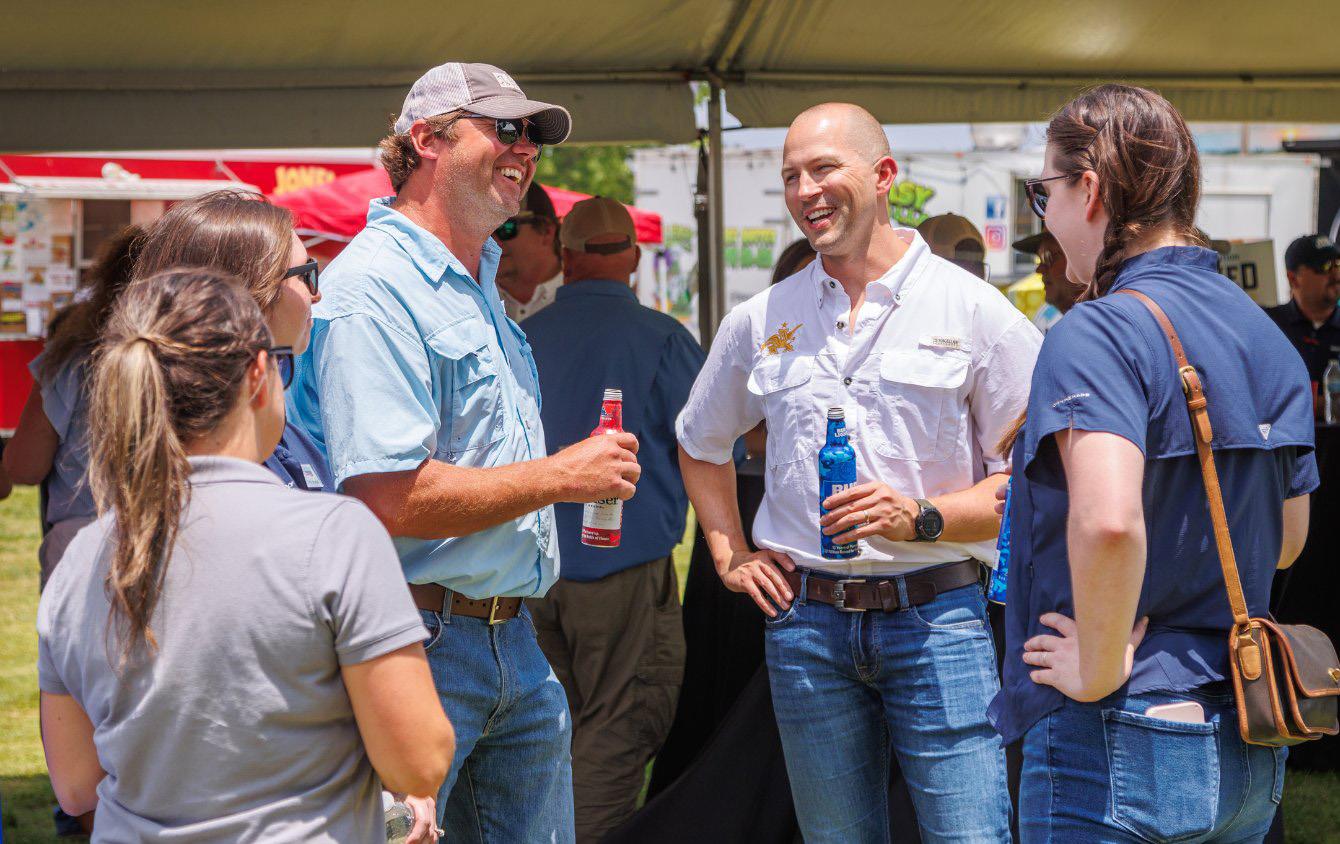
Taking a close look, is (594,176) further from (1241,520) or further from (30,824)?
(1241,520)

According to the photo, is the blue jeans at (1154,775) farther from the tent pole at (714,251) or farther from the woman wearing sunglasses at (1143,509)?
the tent pole at (714,251)

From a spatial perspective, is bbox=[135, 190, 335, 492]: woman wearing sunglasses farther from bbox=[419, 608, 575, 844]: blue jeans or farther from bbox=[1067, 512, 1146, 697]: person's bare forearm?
bbox=[1067, 512, 1146, 697]: person's bare forearm

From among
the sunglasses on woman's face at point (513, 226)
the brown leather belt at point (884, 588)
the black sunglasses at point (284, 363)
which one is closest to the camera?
the black sunglasses at point (284, 363)

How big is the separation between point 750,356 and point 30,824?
364cm

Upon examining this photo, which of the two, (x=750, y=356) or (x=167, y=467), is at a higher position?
(x=750, y=356)

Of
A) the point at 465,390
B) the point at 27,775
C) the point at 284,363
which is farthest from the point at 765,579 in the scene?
the point at 27,775

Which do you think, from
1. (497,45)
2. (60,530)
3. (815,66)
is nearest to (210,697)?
(60,530)

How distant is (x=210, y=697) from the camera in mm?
1477

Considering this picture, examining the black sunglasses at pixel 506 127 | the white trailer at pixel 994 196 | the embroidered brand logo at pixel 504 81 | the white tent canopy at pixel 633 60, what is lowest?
the black sunglasses at pixel 506 127

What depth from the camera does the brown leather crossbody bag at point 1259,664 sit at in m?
1.77

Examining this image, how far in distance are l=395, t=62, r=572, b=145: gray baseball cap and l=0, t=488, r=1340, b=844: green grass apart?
2.59 meters

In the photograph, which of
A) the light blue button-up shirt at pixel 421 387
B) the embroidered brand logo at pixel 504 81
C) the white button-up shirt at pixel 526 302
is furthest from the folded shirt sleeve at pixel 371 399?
the white button-up shirt at pixel 526 302

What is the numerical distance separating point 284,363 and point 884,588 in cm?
136

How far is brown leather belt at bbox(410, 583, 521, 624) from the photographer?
2.27m
